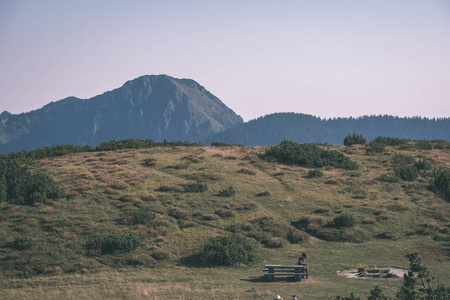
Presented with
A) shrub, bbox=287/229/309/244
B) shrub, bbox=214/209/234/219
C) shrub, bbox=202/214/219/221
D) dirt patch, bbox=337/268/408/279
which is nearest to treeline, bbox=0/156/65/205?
shrub, bbox=202/214/219/221

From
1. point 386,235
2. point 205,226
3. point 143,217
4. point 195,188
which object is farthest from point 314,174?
point 143,217

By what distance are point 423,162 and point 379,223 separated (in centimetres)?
1786

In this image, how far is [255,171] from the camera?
49.4m

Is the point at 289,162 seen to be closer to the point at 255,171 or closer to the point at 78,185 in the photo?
the point at 255,171

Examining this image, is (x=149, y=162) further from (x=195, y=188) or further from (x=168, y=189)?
(x=195, y=188)

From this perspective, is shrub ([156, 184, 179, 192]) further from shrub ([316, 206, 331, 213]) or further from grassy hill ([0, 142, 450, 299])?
shrub ([316, 206, 331, 213])

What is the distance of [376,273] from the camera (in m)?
27.2

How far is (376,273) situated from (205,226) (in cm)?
1322

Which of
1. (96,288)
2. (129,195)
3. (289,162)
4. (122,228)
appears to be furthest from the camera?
(289,162)

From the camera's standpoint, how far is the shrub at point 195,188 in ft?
138

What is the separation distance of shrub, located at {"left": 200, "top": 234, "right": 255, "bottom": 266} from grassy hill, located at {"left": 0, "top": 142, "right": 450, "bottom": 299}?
0.69 meters

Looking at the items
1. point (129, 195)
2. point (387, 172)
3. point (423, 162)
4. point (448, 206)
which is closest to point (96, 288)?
point (129, 195)

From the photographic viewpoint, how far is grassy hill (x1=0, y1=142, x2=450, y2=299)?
25422mm

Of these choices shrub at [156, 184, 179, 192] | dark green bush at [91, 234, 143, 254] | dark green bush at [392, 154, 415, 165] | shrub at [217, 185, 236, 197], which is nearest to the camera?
dark green bush at [91, 234, 143, 254]
